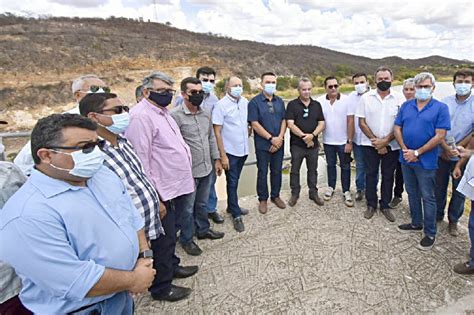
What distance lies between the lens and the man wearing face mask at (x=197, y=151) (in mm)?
3004

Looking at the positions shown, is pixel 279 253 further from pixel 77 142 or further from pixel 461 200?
pixel 77 142

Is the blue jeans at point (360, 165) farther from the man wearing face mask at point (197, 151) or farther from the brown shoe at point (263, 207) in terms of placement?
the man wearing face mask at point (197, 151)

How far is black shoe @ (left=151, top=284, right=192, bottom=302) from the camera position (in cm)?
258

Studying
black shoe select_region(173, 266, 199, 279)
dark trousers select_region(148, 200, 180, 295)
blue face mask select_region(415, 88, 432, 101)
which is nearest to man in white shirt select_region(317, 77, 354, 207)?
blue face mask select_region(415, 88, 432, 101)

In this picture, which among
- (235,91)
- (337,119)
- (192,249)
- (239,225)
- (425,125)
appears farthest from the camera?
(337,119)

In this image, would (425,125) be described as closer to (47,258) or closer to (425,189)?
(425,189)

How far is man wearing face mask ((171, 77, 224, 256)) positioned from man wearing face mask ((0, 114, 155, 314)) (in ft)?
4.65

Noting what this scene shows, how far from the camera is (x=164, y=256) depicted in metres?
2.49

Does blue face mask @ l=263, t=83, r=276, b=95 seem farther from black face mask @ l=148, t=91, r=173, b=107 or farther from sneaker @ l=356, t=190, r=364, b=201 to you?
sneaker @ l=356, t=190, r=364, b=201

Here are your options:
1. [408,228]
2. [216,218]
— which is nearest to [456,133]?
[408,228]

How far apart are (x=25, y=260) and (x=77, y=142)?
54 cm

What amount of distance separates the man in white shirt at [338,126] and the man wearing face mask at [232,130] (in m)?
1.16

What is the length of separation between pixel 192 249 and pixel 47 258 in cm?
210

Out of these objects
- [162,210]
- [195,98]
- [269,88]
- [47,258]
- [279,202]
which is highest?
[269,88]
